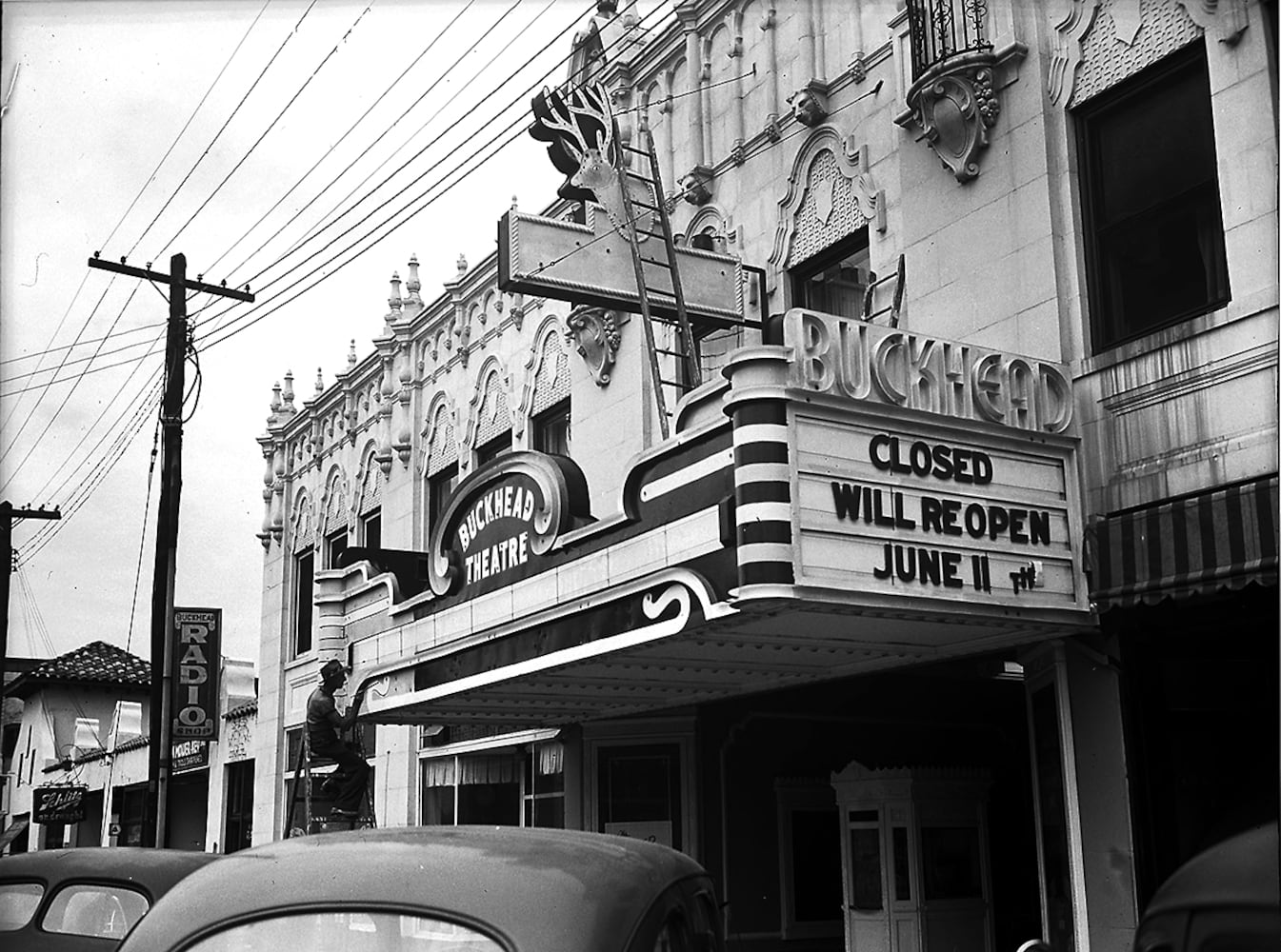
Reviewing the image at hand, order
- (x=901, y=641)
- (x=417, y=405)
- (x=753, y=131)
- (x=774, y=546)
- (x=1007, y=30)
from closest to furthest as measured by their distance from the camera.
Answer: (x=774, y=546) < (x=901, y=641) < (x=1007, y=30) < (x=753, y=131) < (x=417, y=405)

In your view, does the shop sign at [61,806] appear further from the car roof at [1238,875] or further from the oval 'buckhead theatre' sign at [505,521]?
the car roof at [1238,875]

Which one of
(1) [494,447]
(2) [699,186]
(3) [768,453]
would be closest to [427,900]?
(3) [768,453]

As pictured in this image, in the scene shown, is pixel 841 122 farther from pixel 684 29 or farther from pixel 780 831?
pixel 780 831

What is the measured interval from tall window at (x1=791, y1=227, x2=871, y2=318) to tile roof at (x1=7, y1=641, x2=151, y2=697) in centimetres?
3701

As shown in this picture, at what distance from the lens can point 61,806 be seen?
3703 cm

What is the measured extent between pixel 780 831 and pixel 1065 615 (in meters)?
6.48

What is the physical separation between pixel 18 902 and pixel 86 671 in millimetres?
41330

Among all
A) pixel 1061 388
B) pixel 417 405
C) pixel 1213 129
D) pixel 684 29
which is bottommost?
pixel 1061 388

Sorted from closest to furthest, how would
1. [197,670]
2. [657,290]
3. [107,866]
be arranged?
[107,866]
[657,290]
[197,670]

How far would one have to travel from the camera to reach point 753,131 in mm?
14562

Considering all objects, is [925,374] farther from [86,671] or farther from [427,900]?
[86,671]

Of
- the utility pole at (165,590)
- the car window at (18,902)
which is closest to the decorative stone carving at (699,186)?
the utility pole at (165,590)

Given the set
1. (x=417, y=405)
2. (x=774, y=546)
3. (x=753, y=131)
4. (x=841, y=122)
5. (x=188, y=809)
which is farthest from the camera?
(x=188, y=809)

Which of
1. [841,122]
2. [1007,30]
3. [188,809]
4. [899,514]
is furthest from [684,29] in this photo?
[188,809]
